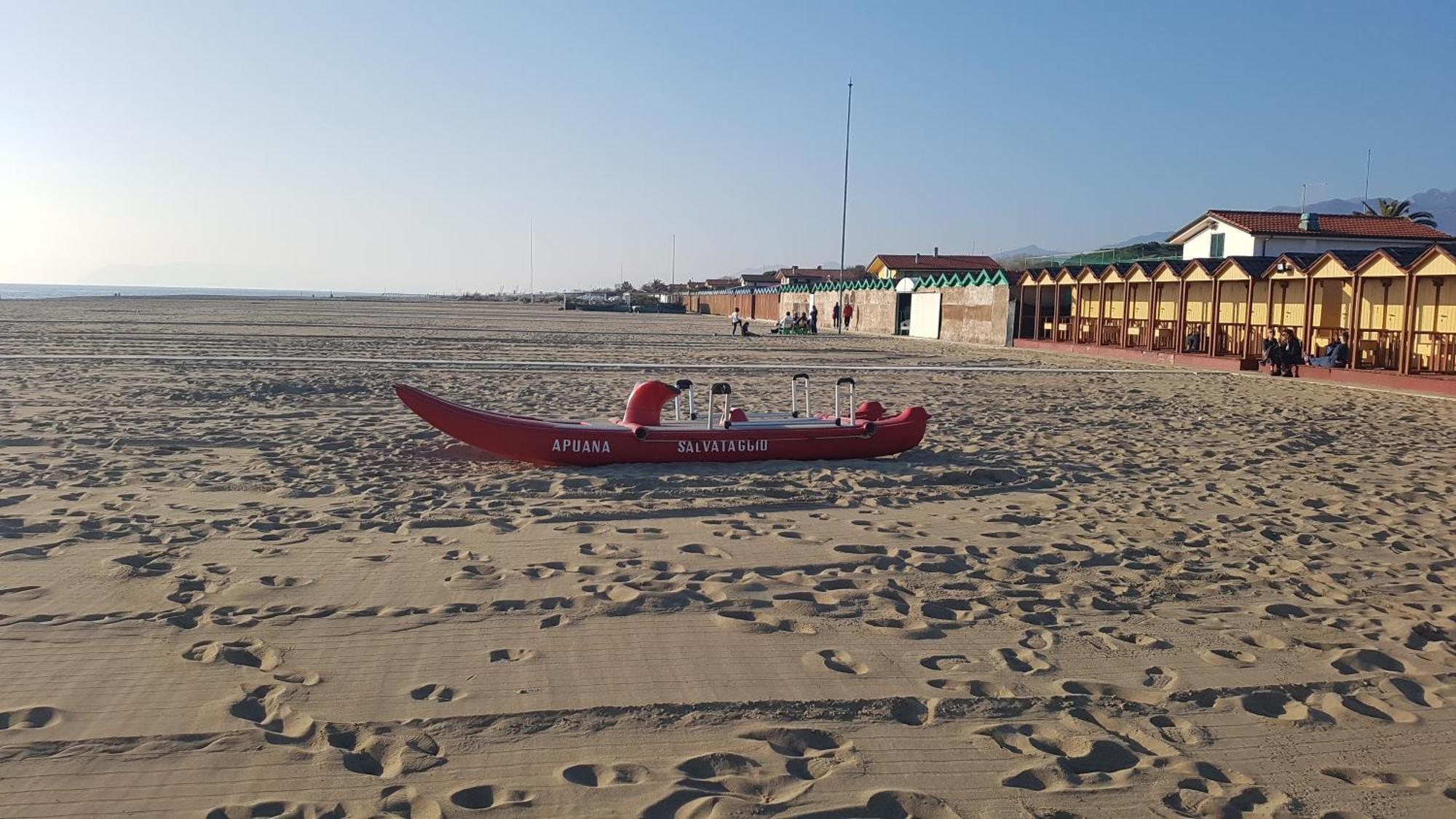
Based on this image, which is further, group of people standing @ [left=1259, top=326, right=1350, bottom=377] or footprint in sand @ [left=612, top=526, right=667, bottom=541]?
group of people standing @ [left=1259, top=326, right=1350, bottom=377]

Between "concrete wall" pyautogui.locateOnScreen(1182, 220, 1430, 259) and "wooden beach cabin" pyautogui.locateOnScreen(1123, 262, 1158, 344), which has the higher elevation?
"concrete wall" pyautogui.locateOnScreen(1182, 220, 1430, 259)

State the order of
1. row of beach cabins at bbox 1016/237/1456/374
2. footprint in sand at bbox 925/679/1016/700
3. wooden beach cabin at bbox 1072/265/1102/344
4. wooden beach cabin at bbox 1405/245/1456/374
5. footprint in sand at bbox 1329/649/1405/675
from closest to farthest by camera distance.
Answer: footprint in sand at bbox 925/679/1016/700, footprint in sand at bbox 1329/649/1405/675, wooden beach cabin at bbox 1405/245/1456/374, row of beach cabins at bbox 1016/237/1456/374, wooden beach cabin at bbox 1072/265/1102/344

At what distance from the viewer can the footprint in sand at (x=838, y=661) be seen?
5301mm

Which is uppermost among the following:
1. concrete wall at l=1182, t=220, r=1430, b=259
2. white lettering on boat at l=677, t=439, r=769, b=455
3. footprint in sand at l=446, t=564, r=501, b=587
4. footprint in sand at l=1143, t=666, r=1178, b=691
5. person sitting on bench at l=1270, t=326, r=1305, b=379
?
concrete wall at l=1182, t=220, r=1430, b=259

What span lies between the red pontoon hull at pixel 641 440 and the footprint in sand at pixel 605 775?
6.97 metres

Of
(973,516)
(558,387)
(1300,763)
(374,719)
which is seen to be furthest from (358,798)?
(558,387)

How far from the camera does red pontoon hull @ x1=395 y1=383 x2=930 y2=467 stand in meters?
11.0

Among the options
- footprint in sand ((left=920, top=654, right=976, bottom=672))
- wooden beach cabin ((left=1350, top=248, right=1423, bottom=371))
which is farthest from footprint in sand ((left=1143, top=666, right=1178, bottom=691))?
wooden beach cabin ((left=1350, top=248, right=1423, bottom=371))

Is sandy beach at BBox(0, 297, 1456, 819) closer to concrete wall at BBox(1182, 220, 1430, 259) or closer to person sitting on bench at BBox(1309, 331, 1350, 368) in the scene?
person sitting on bench at BBox(1309, 331, 1350, 368)

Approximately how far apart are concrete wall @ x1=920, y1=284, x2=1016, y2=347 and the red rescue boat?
29.8 metres

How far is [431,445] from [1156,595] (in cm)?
825

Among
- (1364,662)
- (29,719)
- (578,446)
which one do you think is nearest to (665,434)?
(578,446)

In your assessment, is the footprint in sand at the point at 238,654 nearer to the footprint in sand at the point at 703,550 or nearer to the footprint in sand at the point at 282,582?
the footprint in sand at the point at 282,582

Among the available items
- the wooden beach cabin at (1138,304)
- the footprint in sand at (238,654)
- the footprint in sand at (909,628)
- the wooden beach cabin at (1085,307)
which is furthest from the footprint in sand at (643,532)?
the wooden beach cabin at (1085,307)
